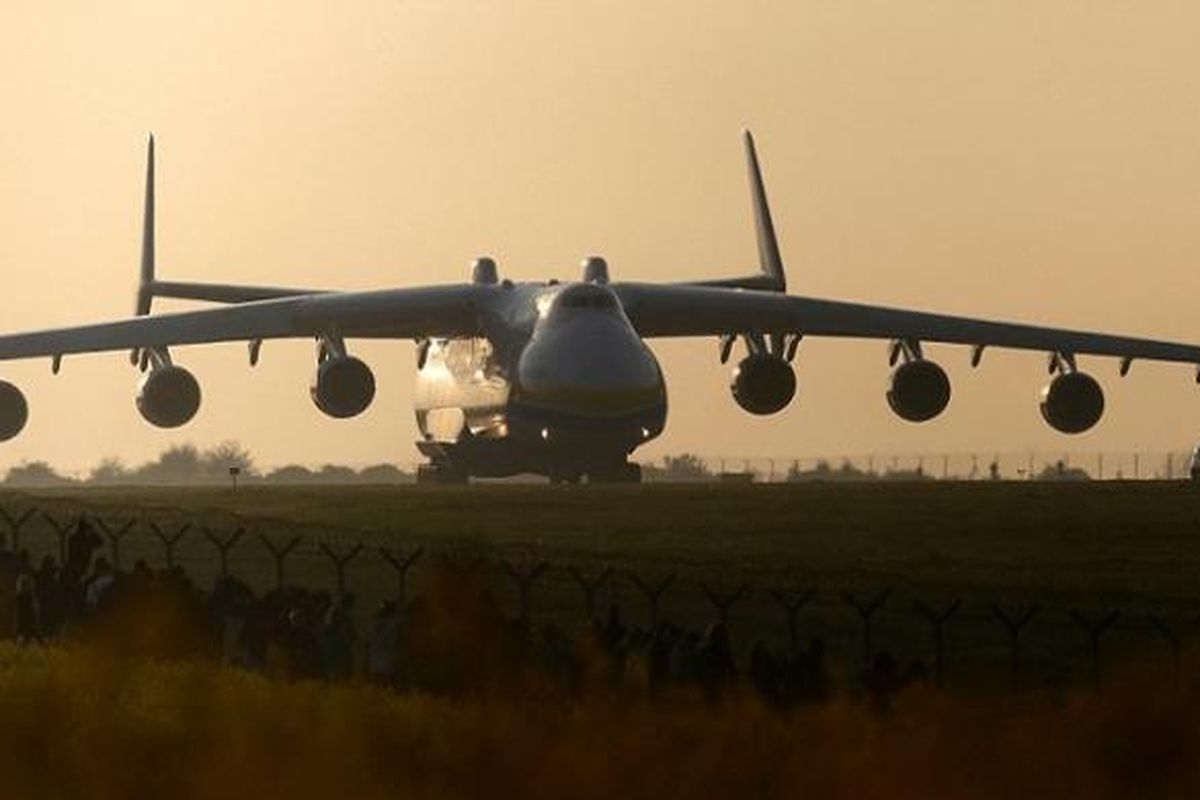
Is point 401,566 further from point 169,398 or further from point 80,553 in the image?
point 169,398

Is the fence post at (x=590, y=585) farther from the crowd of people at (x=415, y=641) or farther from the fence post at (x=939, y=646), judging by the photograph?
the fence post at (x=939, y=646)

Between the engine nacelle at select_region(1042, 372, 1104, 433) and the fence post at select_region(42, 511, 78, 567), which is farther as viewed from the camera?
the engine nacelle at select_region(1042, 372, 1104, 433)

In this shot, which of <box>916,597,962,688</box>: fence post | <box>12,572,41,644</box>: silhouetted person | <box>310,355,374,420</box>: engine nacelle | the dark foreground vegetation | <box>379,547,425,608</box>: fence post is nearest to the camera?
the dark foreground vegetation

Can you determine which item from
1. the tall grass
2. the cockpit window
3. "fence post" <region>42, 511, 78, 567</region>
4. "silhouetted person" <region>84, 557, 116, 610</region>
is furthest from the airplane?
the tall grass

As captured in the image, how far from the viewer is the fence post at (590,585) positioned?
3148cm

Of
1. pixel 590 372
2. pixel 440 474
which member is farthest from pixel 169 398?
pixel 590 372

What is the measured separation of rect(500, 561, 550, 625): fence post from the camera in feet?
97.7

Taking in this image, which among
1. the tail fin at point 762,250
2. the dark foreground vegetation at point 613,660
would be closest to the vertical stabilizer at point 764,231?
the tail fin at point 762,250

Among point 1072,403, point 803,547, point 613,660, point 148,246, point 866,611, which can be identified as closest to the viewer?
point 613,660

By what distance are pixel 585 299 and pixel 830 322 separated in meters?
8.15

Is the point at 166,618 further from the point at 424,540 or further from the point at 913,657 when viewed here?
the point at 424,540

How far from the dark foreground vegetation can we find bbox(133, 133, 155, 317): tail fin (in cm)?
3326

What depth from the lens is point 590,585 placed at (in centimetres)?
3531

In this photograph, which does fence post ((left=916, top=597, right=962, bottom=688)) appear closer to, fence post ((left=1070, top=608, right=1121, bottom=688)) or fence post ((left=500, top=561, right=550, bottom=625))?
fence post ((left=1070, top=608, right=1121, bottom=688))
